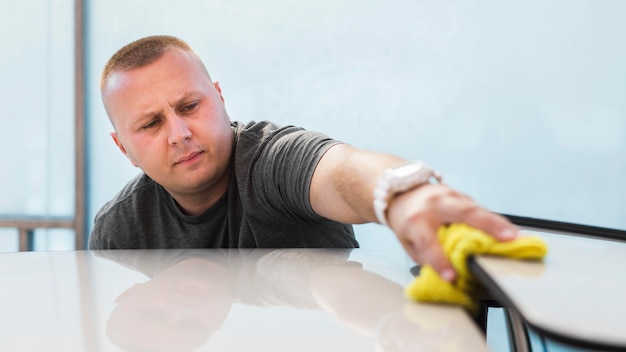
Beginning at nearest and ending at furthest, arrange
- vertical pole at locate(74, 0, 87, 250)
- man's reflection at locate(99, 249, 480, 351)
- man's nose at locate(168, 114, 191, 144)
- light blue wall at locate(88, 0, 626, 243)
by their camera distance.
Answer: man's reflection at locate(99, 249, 480, 351), man's nose at locate(168, 114, 191, 144), light blue wall at locate(88, 0, 626, 243), vertical pole at locate(74, 0, 87, 250)

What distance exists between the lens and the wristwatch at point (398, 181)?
0.67 m

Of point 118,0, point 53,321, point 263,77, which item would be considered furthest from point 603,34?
point 53,321

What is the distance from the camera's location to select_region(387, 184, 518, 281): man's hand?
55 cm

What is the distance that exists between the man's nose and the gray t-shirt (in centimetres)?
11

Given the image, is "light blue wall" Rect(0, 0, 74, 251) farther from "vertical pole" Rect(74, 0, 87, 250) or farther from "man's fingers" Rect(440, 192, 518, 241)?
"man's fingers" Rect(440, 192, 518, 241)

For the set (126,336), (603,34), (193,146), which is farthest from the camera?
(603,34)

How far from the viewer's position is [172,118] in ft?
4.31

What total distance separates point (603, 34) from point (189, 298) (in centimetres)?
207

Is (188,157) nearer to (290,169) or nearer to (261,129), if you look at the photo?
(261,129)

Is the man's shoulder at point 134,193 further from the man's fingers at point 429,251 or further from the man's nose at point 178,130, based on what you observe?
the man's fingers at point 429,251

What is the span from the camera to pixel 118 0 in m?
2.97

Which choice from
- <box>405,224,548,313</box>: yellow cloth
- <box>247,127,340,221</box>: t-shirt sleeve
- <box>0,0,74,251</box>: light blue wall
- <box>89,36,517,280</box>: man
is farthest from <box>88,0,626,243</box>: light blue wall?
<box>405,224,548,313</box>: yellow cloth

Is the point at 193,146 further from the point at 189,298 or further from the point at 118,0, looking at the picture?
the point at 118,0

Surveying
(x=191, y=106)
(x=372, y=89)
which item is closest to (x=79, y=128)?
(x=372, y=89)
